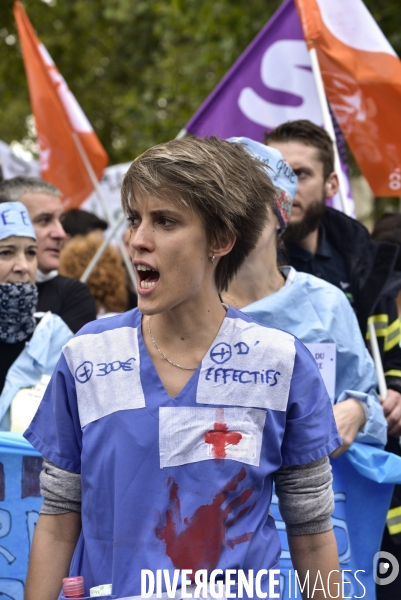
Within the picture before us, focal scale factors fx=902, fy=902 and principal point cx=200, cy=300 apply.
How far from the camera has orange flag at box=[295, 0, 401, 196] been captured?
16.3 feet

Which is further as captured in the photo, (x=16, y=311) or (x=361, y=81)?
(x=361, y=81)

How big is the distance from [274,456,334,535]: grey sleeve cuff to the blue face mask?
1.81m

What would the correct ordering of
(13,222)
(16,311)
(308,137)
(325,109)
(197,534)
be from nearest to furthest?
1. (197,534)
2. (16,311)
3. (13,222)
4. (308,137)
5. (325,109)

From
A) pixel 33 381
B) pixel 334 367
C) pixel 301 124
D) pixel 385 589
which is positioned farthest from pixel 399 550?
pixel 301 124

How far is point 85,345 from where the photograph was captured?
2258 mm

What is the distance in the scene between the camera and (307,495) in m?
2.24

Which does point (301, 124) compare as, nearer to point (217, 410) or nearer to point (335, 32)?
point (335, 32)

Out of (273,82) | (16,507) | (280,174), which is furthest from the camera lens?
(273,82)

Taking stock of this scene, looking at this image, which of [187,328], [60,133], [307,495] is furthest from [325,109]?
[307,495]

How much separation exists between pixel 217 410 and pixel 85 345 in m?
0.38

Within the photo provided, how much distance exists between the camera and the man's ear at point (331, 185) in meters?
4.28

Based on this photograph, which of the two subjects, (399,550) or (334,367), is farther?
(399,550)

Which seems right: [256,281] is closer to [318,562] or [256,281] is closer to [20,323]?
[20,323]

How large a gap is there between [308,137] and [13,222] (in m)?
1.42
